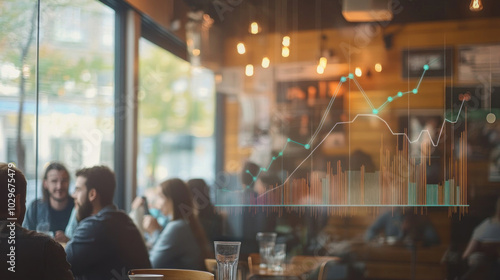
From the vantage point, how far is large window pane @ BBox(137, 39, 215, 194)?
15.5ft

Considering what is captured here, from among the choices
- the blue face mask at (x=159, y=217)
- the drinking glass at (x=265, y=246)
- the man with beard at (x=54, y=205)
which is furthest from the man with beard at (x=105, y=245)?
the drinking glass at (x=265, y=246)

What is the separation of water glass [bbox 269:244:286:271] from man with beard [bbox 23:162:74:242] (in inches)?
51.0

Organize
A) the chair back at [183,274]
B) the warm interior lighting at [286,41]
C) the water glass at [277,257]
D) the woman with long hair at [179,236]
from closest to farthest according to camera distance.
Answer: the chair back at [183,274], the water glass at [277,257], the woman with long hair at [179,236], the warm interior lighting at [286,41]

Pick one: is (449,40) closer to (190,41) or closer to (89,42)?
(190,41)

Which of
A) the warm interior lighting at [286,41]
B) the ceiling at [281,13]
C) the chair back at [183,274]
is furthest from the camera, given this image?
the warm interior lighting at [286,41]

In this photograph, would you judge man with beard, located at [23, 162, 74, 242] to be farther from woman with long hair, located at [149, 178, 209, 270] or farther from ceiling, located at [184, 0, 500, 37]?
ceiling, located at [184, 0, 500, 37]

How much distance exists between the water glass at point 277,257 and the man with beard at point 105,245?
767mm

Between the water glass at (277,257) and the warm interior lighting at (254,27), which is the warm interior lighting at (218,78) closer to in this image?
the warm interior lighting at (254,27)

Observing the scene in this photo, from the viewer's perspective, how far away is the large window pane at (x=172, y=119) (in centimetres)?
471

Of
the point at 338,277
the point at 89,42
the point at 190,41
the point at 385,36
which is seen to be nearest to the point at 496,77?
the point at 385,36

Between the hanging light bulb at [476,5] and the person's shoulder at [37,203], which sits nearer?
the person's shoulder at [37,203]

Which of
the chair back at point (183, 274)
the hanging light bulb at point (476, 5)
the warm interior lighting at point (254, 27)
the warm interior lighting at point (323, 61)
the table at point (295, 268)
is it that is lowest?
the table at point (295, 268)

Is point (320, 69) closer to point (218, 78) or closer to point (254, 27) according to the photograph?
point (254, 27)

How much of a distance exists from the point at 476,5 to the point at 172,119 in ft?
7.19
